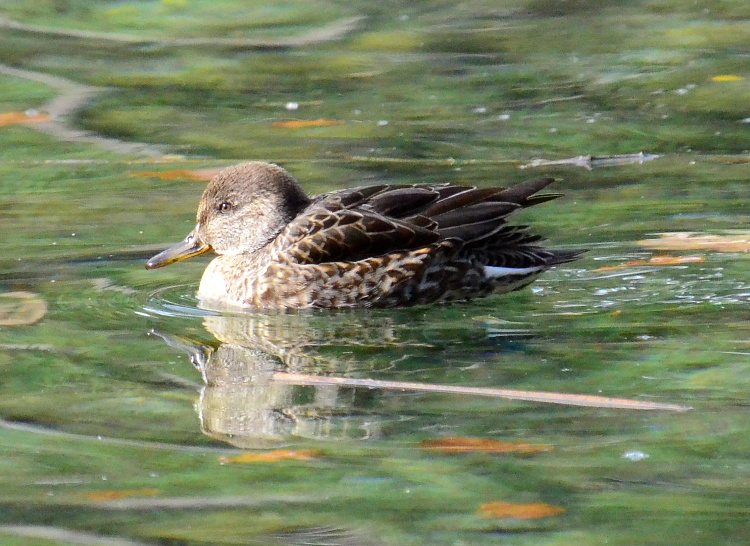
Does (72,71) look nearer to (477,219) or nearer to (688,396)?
(477,219)

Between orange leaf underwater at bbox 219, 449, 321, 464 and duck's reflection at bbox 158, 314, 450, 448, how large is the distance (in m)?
0.11

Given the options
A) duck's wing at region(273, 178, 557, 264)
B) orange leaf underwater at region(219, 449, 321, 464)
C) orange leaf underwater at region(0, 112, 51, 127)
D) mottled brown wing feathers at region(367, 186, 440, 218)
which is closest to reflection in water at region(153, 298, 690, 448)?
orange leaf underwater at region(219, 449, 321, 464)

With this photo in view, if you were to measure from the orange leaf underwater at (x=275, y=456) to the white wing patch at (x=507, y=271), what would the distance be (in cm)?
267

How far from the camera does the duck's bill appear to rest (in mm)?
7496

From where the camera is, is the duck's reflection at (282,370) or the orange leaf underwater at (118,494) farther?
the duck's reflection at (282,370)

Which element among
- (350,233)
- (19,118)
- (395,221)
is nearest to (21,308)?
A: (350,233)

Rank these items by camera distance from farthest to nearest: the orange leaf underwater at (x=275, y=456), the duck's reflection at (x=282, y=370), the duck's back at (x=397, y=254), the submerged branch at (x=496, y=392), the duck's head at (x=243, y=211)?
1. the duck's head at (x=243, y=211)
2. the duck's back at (x=397, y=254)
3. the submerged branch at (x=496, y=392)
4. the duck's reflection at (x=282, y=370)
5. the orange leaf underwater at (x=275, y=456)

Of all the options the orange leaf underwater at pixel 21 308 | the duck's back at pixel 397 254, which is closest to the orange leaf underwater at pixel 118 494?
the orange leaf underwater at pixel 21 308

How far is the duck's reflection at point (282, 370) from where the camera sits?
16.2 feet

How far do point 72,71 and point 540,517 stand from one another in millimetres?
9166

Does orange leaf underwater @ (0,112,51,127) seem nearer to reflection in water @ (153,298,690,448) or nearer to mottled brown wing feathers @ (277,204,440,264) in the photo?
mottled brown wing feathers @ (277,204,440,264)

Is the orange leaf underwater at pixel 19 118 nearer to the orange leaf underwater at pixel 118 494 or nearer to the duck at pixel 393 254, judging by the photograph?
the duck at pixel 393 254

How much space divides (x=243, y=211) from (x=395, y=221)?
97 cm

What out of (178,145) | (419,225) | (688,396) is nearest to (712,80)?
(178,145)
